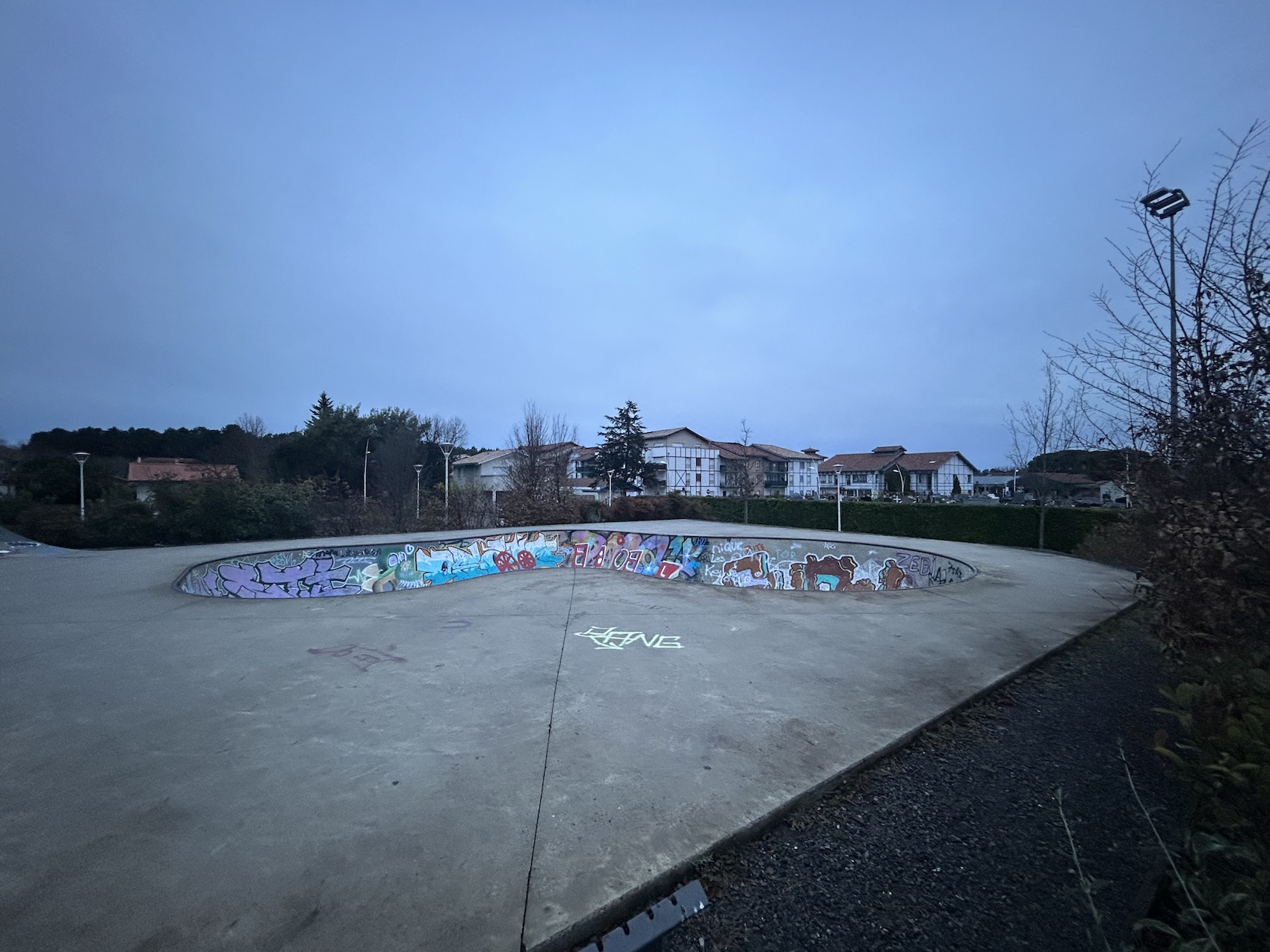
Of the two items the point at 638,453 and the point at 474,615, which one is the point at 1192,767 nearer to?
the point at 474,615

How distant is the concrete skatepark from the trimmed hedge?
8209 mm

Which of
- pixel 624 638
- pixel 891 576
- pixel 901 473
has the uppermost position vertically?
pixel 901 473

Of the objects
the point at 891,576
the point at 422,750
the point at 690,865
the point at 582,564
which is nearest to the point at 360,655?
the point at 422,750

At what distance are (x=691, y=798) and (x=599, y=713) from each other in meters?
1.33

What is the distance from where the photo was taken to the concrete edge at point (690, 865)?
2029 millimetres

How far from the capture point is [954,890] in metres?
2.26

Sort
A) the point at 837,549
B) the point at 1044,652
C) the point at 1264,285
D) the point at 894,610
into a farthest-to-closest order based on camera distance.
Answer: the point at 837,549, the point at 894,610, the point at 1044,652, the point at 1264,285

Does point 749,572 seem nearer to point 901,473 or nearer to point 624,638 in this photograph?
point 624,638

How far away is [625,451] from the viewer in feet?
125

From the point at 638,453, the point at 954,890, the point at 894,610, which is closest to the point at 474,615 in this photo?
the point at 894,610

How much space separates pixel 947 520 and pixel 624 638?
1555cm

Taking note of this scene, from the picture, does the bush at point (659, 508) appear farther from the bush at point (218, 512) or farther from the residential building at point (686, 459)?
the residential building at point (686, 459)

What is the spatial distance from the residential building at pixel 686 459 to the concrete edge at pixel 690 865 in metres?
38.0

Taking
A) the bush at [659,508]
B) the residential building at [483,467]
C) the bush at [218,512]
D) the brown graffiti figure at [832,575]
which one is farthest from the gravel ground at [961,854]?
the residential building at [483,467]
